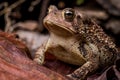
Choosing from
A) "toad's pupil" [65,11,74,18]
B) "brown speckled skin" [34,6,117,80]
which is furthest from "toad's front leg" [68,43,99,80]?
"toad's pupil" [65,11,74,18]

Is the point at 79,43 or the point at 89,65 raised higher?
the point at 79,43

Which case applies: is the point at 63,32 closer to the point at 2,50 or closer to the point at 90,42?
the point at 90,42

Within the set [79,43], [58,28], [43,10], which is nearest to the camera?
[58,28]

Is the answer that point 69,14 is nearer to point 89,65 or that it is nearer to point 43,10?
point 89,65

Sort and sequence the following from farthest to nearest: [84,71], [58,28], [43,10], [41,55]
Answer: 1. [43,10]
2. [41,55]
3. [58,28]
4. [84,71]

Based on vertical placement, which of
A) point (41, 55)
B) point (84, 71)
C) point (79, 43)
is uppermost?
point (79, 43)

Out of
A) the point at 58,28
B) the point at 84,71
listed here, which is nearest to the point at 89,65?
the point at 84,71

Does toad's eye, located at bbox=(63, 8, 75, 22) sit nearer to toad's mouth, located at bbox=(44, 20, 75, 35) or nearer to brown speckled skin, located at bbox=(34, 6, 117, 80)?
brown speckled skin, located at bbox=(34, 6, 117, 80)
